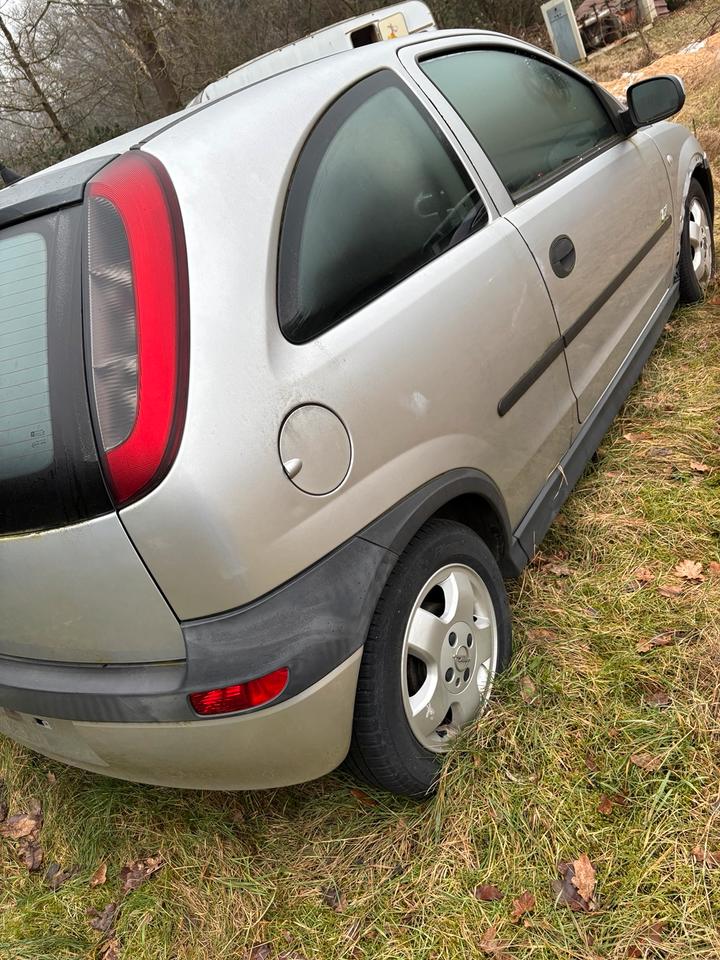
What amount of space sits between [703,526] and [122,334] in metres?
2.04

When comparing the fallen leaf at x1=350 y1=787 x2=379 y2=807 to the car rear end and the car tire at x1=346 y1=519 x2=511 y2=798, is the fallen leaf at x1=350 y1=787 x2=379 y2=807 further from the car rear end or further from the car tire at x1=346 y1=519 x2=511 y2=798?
the car rear end

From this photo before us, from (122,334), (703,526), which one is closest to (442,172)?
(122,334)

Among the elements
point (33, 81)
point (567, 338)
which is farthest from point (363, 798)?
point (33, 81)

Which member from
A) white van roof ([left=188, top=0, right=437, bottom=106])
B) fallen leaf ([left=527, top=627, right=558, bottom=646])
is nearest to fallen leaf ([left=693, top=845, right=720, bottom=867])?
fallen leaf ([left=527, top=627, right=558, bottom=646])

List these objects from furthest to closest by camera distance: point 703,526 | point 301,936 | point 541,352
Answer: point 703,526 < point 541,352 < point 301,936

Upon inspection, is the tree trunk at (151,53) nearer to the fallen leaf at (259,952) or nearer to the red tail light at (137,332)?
the red tail light at (137,332)

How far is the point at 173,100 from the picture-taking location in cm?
1409

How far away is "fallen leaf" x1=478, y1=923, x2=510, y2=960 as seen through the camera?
173cm

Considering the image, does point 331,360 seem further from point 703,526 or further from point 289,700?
point 703,526

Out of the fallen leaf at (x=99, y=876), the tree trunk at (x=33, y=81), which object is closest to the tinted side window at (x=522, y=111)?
the fallen leaf at (x=99, y=876)

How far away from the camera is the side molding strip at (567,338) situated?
2283mm

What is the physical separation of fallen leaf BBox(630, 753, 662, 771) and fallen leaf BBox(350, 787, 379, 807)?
69cm

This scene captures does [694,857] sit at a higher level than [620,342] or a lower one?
lower

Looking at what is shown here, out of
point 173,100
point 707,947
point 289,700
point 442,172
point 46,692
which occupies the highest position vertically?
point 173,100
